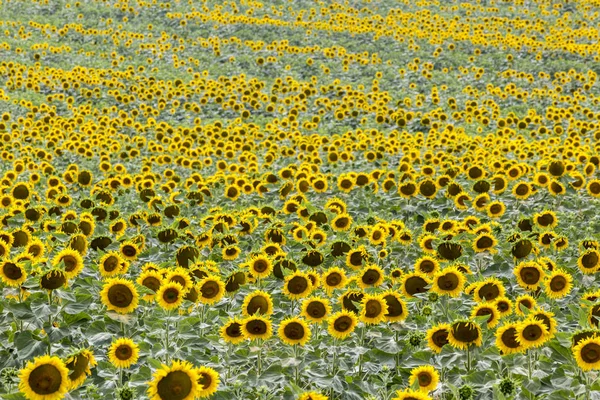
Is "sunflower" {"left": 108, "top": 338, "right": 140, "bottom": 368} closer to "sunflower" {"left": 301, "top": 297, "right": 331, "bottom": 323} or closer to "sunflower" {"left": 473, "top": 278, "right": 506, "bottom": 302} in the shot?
"sunflower" {"left": 301, "top": 297, "right": 331, "bottom": 323}

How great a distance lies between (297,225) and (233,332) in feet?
12.6

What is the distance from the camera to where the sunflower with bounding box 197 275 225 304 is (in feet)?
17.9

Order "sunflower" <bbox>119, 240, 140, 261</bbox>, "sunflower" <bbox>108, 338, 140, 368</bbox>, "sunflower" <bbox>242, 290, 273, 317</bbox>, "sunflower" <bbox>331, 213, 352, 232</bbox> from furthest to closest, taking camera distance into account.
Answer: "sunflower" <bbox>331, 213, 352, 232</bbox> < "sunflower" <bbox>119, 240, 140, 261</bbox> < "sunflower" <bbox>242, 290, 273, 317</bbox> < "sunflower" <bbox>108, 338, 140, 368</bbox>

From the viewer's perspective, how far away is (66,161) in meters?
14.5

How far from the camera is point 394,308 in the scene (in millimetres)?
5188

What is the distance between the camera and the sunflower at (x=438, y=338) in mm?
4789

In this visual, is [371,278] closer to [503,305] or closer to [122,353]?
[503,305]

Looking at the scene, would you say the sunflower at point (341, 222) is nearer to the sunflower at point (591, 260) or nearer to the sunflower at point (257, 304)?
the sunflower at point (591, 260)

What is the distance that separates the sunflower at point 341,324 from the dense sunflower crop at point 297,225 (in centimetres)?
2

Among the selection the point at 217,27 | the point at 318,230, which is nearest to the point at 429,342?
the point at 318,230

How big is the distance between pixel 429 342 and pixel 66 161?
11.8m

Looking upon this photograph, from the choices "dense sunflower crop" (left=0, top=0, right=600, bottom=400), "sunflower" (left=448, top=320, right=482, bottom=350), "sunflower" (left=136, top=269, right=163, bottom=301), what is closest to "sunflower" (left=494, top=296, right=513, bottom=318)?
"dense sunflower crop" (left=0, top=0, right=600, bottom=400)

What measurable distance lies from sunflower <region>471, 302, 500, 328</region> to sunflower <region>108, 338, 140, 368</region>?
2625mm

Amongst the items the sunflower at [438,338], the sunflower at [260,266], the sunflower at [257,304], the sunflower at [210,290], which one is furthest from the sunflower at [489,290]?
the sunflower at [210,290]
